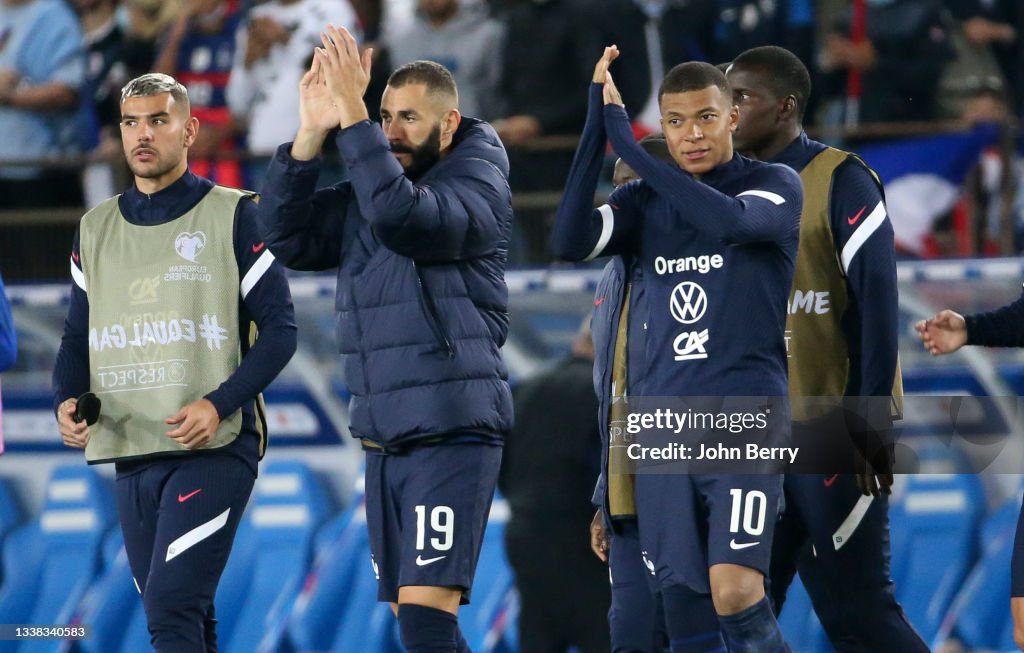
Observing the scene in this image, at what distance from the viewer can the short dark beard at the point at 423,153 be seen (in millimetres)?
5086

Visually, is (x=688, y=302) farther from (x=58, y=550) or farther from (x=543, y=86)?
(x=58, y=550)

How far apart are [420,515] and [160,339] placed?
1.10 m

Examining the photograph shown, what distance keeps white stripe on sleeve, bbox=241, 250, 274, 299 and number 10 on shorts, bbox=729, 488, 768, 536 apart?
1703mm

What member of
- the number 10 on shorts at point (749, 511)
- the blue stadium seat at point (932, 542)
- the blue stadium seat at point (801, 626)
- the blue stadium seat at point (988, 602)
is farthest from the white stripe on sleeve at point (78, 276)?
the blue stadium seat at point (988, 602)

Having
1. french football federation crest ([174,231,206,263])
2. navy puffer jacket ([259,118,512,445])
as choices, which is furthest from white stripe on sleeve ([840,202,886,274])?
french football federation crest ([174,231,206,263])

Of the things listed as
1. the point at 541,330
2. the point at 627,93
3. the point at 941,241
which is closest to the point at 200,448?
the point at 541,330

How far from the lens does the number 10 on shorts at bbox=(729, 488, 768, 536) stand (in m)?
4.67

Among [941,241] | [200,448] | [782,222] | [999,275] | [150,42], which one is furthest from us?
[150,42]

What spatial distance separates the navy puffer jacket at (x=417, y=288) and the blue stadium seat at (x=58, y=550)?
2.96 meters

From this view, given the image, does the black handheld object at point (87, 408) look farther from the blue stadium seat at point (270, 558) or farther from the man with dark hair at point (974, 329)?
the man with dark hair at point (974, 329)

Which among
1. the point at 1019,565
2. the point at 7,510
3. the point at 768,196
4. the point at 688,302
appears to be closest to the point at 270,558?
the point at 7,510

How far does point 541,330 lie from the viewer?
292 inches

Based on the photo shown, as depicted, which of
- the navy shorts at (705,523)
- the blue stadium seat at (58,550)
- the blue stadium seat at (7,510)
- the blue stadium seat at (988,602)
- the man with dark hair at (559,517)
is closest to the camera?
the navy shorts at (705,523)

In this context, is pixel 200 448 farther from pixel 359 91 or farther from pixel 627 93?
pixel 627 93
